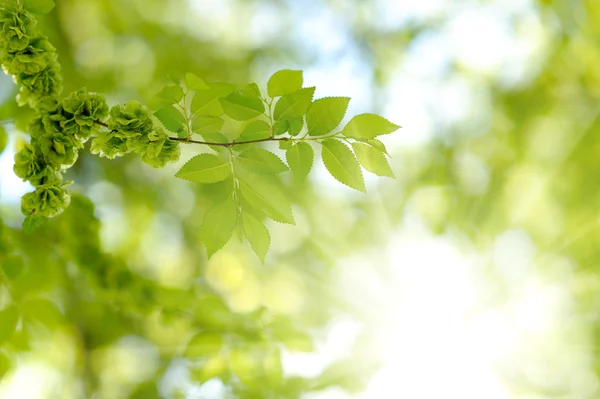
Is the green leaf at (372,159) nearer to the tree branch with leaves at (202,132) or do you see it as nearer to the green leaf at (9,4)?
the tree branch with leaves at (202,132)

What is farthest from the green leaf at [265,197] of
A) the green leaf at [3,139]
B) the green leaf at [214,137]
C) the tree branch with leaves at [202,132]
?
the green leaf at [3,139]

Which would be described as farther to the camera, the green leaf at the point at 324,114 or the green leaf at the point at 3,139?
the green leaf at the point at 3,139

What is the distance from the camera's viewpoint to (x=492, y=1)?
438cm

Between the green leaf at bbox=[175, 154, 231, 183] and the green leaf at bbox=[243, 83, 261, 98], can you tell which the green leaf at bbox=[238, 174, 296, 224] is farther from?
the green leaf at bbox=[243, 83, 261, 98]

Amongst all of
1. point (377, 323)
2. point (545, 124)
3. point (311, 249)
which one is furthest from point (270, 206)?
point (545, 124)

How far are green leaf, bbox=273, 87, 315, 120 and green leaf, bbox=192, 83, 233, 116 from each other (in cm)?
12

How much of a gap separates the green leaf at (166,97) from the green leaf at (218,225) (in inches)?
10.7

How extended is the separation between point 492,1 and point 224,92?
13.3 ft

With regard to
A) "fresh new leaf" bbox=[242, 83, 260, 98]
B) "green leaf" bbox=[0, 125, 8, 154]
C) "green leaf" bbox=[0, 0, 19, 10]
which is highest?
"green leaf" bbox=[0, 125, 8, 154]

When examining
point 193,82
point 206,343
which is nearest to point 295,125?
point 193,82

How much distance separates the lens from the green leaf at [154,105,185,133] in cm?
113

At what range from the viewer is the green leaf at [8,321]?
1594 millimetres

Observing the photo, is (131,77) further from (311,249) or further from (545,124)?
(545,124)

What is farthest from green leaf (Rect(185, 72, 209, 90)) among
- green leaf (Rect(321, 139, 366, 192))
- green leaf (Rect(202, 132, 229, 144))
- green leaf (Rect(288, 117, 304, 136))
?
green leaf (Rect(321, 139, 366, 192))
